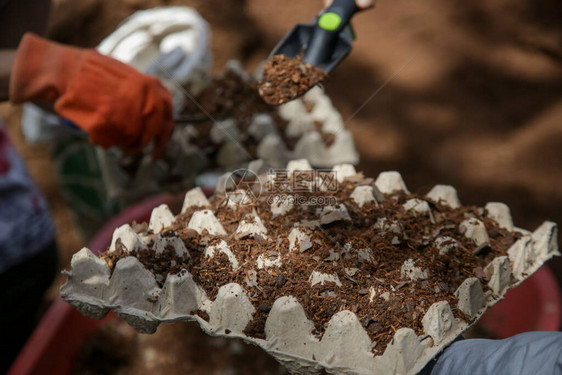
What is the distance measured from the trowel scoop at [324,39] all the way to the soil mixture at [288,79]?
26 mm

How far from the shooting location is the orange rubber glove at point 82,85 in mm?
883

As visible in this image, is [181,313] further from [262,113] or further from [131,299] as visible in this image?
[262,113]

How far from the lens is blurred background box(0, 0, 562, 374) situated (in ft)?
4.91

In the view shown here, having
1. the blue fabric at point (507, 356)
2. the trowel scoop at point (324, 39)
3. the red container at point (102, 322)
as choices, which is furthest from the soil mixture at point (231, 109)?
the blue fabric at point (507, 356)

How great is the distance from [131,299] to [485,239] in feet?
1.51

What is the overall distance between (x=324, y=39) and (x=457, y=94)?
104cm

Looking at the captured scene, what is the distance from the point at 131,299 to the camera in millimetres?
570

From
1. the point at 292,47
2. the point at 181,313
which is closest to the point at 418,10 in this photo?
the point at 292,47

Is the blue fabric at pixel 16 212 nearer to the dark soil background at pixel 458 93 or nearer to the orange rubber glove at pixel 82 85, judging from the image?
the orange rubber glove at pixel 82 85

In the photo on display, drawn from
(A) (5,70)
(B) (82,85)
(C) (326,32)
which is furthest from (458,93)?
(A) (5,70)

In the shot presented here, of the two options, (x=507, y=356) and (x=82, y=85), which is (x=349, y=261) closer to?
(x=507, y=356)

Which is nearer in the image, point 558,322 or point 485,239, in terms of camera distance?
point 485,239

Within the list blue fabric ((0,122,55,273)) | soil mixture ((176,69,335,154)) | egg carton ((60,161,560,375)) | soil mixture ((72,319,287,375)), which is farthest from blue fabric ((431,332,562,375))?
blue fabric ((0,122,55,273))

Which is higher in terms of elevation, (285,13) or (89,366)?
(285,13)
